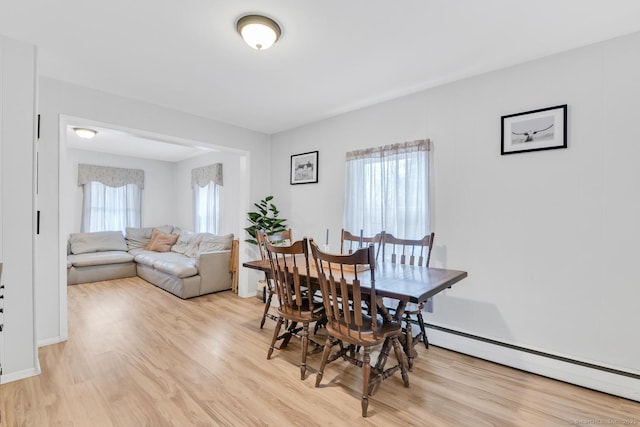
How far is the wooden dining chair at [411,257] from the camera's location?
2424mm

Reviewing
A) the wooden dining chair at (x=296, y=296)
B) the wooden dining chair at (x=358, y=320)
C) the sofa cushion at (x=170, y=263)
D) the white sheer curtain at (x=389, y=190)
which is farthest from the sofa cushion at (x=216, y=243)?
the wooden dining chair at (x=358, y=320)

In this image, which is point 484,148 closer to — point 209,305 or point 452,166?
point 452,166

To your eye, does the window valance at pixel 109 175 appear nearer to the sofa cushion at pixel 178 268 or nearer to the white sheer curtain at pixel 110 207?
the white sheer curtain at pixel 110 207

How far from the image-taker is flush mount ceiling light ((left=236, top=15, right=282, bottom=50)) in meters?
1.86

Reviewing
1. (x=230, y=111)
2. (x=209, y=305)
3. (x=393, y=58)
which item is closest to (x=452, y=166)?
(x=393, y=58)

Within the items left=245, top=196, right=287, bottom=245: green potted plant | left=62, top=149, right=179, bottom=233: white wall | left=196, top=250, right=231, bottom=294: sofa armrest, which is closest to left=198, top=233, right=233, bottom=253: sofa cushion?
left=196, top=250, right=231, bottom=294: sofa armrest

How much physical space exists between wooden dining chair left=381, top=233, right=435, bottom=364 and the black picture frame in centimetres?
144

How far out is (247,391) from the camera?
204 centimetres

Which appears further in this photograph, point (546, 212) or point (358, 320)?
point (546, 212)

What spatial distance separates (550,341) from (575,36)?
2199 millimetres

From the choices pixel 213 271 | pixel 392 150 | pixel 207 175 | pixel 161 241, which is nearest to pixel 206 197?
pixel 207 175

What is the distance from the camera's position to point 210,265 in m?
4.42

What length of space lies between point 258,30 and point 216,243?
3690 mm

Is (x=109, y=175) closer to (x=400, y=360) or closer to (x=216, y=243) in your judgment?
(x=216, y=243)
